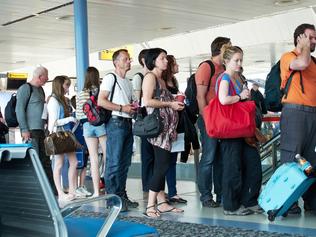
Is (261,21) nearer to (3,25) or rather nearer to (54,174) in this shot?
(3,25)

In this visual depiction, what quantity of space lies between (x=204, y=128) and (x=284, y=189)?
1.49 meters

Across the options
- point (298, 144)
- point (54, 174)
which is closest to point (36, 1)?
point (54, 174)

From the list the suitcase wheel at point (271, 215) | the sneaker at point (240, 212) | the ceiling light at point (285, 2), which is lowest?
the sneaker at point (240, 212)

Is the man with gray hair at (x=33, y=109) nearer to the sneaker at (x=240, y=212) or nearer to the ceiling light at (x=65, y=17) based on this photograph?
the sneaker at (x=240, y=212)

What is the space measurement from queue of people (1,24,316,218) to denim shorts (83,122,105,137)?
0.04ft

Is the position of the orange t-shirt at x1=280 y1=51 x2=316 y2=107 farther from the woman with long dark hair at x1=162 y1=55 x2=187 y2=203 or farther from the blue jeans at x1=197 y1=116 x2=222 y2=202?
the woman with long dark hair at x1=162 y1=55 x2=187 y2=203

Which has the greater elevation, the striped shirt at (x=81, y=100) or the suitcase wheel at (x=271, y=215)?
the striped shirt at (x=81, y=100)

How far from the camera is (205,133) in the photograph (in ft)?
22.9

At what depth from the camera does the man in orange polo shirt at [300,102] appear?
600 centimetres

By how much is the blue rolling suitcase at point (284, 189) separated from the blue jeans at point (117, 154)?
1791mm

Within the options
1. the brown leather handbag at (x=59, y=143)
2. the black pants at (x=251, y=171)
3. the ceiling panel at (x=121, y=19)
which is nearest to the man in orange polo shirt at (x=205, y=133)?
the black pants at (x=251, y=171)

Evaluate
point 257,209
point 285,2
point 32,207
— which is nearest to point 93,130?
point 257,209

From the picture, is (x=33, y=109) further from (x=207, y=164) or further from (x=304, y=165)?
(x=304, y=165)

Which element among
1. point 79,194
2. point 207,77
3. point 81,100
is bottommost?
point 79,194
